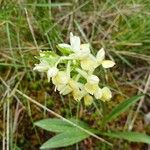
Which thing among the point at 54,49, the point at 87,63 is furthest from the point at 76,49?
the point at 54,49

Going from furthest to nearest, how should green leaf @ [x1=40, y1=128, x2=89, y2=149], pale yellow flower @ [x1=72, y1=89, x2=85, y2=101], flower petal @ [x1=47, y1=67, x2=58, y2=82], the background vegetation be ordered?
the background vegetation, green leaf @ [x1=40, y1=128, x2=89, y2=149], pale yellow flower @ [x1=72, y1=89, x2=85, y2=101], flower petal @ [x1=47, y1=67, x2=58, y2=82]

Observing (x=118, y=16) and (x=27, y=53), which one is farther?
(x=118, y=16)

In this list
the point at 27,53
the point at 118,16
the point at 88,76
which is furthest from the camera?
the point at 118,16

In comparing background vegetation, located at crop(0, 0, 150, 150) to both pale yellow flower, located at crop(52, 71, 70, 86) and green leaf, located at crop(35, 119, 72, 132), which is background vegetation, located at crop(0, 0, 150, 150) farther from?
pale yellow flower, located at crop(52, 71, 70, 86)

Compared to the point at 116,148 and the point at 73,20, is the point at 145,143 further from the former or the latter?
the point at 73,20

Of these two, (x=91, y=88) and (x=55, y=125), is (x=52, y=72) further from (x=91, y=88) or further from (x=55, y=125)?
(x=55, y=125)

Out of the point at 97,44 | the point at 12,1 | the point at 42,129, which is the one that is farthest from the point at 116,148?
the point at 12,1

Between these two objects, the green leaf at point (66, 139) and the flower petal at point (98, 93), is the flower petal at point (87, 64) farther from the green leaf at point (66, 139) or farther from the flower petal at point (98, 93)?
the green leaf at point (66, 139)

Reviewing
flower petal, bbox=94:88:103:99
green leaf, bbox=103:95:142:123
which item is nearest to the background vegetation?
green leaf, bbox=103:95:142:123
